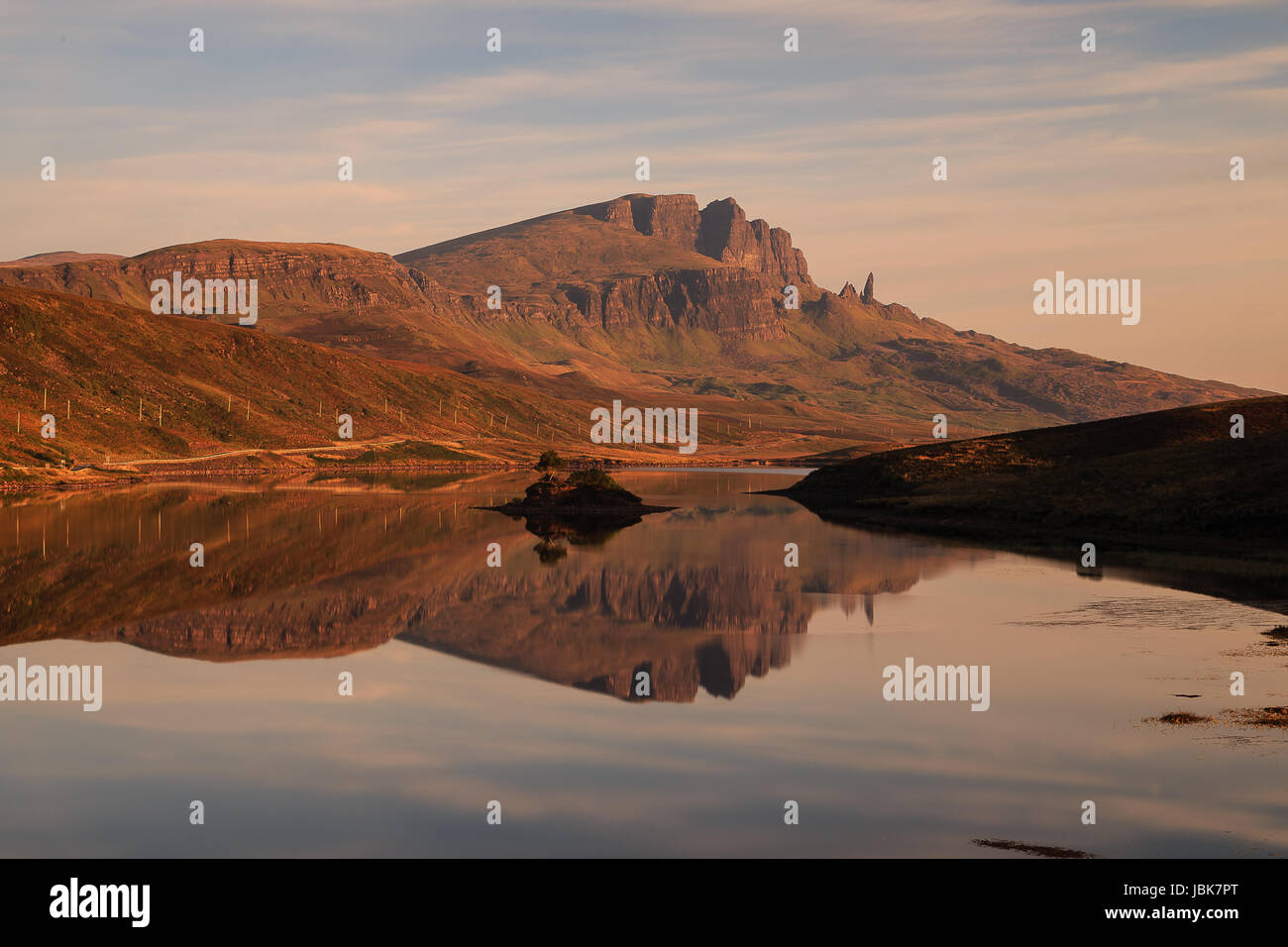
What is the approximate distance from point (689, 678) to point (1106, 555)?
156 ft

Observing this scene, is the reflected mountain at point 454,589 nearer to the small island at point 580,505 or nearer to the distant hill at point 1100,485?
the small island at point 580,505

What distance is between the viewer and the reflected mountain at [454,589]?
41.7 metres

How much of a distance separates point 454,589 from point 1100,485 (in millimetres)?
69022

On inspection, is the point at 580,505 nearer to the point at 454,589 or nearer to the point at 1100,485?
the point at 1100,485

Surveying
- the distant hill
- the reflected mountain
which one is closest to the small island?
the reflected mountain

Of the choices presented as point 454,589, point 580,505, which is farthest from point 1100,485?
point 454,589

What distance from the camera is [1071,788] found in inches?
948

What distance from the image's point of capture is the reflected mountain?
41719 millimetres

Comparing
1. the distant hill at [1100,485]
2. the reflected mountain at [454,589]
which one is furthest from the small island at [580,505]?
the distant hill at [1100,485]

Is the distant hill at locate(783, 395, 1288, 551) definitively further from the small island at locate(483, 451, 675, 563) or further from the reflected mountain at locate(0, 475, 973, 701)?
the small island at locate(483, 451, 675, 563)

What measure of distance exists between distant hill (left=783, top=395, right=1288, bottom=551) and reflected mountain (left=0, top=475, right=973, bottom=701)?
1602cm

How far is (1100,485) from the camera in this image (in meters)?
105
